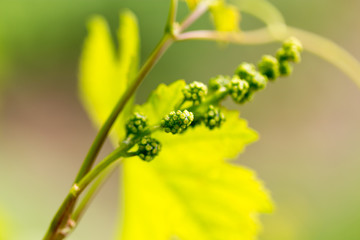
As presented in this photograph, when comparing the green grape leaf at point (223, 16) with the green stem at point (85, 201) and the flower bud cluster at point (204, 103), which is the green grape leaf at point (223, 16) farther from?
the green stem at point (85, 201)

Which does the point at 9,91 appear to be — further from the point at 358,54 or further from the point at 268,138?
the point at 358,54

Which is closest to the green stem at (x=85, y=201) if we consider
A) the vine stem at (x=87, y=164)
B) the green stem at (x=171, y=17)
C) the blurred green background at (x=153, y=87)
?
the vine stem at (x=87, y=164)

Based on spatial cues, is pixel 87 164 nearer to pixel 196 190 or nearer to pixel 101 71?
pixel 196 190

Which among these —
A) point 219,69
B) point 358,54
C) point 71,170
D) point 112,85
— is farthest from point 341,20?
point 112,85

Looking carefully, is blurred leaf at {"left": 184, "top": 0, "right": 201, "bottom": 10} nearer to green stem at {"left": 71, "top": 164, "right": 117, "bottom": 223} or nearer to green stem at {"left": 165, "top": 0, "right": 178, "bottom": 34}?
green stem at {"left": 165, "top": 0, "right": 178, "bottom": 34}

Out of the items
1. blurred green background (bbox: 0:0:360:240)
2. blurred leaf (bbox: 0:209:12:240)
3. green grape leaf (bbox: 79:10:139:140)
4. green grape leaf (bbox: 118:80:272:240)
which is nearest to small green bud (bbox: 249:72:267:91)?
green grape leaf (bbox: 118:80:272:240)

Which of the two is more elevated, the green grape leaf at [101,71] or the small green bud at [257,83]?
the green grape leaf at [101,71]


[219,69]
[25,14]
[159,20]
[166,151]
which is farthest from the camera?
[219,69]
